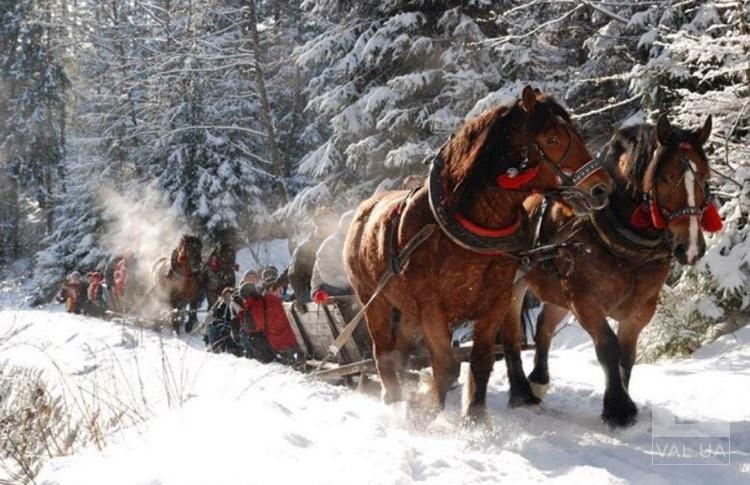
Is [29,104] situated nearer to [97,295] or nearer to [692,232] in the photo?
[97,295]

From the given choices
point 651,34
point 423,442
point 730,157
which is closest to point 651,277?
point 423,442

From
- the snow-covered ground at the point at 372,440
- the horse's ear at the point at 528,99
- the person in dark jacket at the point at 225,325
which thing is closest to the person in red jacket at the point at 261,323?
the person in dark jacket at the point at 225,325

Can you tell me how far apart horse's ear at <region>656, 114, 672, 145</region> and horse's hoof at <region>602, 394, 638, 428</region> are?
153cm

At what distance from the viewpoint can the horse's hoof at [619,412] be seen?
3.93 meters

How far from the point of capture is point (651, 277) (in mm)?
4289

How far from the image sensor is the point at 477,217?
3.75 metres

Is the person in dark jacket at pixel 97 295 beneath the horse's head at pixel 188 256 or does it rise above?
beneath

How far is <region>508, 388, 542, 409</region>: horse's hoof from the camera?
4.70m

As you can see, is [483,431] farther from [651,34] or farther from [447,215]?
A: [651,34]

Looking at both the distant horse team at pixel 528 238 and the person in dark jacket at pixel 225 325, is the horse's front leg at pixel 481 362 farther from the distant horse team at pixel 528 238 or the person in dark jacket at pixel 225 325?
the person in dark jacket at pixel 225 325

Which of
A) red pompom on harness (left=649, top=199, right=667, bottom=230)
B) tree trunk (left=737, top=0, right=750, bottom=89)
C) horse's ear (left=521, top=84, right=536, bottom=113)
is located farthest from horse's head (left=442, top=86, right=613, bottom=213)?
tree trunk (left=737, top=0, right=750, bottom=89)

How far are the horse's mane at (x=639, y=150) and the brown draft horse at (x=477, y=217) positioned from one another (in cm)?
51

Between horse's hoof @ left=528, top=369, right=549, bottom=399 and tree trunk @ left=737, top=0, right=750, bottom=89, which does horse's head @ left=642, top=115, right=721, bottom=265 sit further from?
tree trunk @ left=737, top=0, right=750, bottom=89

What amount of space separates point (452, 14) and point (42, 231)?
33291 mm
